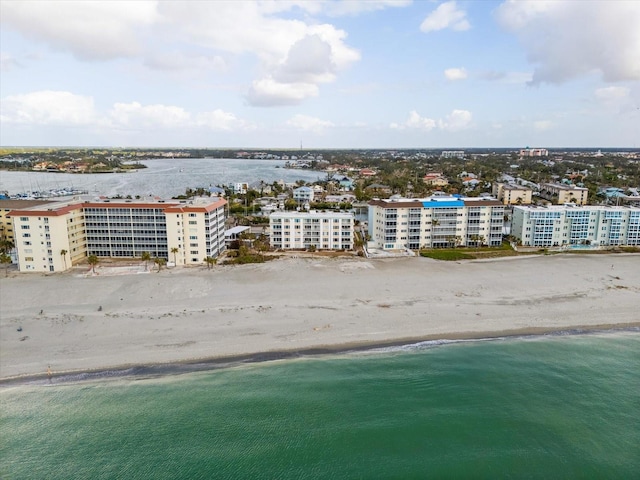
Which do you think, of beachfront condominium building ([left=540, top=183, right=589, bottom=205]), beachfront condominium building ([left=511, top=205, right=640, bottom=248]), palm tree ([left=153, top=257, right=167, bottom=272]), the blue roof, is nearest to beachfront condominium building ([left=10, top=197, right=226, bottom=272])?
palm tree ([left=153, top=257, right=167, bottom=272])

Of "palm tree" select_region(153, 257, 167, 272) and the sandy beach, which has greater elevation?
"palm tree" select_region(153, 257, 167, 272)

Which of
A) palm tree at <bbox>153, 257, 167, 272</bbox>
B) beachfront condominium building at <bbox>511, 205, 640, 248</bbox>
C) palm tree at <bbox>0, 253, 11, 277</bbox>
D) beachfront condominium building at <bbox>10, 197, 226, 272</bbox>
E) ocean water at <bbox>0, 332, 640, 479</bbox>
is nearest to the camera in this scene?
ocean water at <bbox>0, 332, 640, 479</bbox>

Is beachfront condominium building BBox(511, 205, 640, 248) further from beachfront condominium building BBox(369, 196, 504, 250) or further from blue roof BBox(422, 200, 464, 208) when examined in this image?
blue roof BBox(422, 200, 464, 208)

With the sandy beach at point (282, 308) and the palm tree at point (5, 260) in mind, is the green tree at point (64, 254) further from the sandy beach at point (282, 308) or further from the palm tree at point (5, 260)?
the palm tree at point (5, 260)

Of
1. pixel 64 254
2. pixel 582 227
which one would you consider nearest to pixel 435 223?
pixel 582 227

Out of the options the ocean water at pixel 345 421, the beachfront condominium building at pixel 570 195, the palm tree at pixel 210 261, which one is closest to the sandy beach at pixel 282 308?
the palm tree at pixel 210 261

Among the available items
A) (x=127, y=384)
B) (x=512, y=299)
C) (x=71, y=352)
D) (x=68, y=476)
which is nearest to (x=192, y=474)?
(x=68, y=476)
